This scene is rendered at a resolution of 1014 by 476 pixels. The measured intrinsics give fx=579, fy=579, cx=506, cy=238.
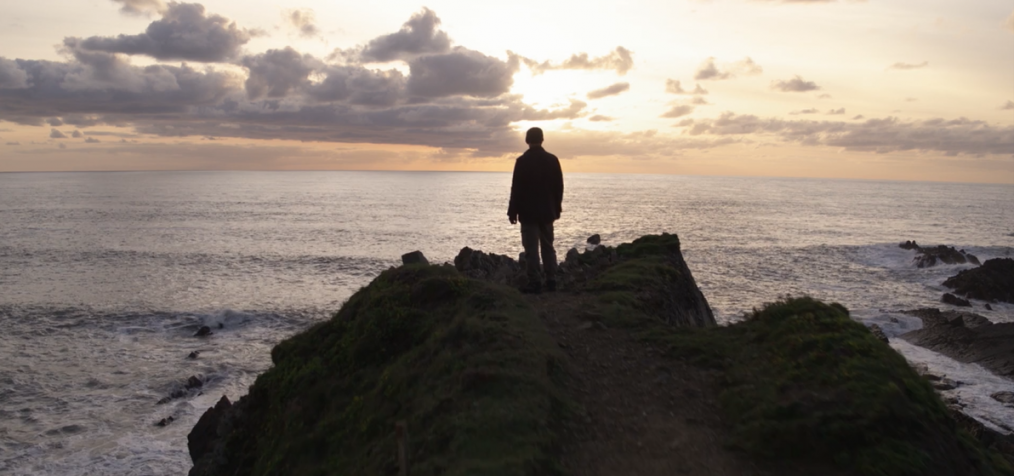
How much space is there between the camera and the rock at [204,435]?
34.3ft

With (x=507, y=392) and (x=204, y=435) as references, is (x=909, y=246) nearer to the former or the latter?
(x=507, y=392)

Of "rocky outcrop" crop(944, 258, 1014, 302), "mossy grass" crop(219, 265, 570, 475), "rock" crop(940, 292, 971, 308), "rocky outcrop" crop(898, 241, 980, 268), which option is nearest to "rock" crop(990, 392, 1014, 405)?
"rock" crop(940, 292, 971, 308)

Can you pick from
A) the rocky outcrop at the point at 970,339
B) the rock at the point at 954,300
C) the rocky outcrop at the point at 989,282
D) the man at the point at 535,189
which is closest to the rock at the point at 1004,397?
the rocky outcrop at the point at 970,339

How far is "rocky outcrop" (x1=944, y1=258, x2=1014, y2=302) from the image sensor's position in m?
34.7

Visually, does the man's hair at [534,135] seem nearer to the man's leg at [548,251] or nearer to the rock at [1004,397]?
the man's leg at [548,251]

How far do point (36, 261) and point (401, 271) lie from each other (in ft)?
164

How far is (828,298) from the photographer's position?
35.2 metres

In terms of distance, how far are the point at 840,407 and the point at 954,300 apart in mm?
35630

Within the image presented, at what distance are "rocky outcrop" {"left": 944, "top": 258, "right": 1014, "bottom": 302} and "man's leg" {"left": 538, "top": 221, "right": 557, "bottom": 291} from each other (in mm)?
35015

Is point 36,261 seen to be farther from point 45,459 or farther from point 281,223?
point 45,459

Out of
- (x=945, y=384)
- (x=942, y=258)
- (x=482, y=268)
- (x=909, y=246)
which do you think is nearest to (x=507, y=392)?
(x=482, y=268)

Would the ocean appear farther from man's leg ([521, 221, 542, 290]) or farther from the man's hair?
the man's hair

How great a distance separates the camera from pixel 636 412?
7.56 metres

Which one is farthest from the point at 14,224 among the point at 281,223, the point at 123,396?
the point at 123,396
